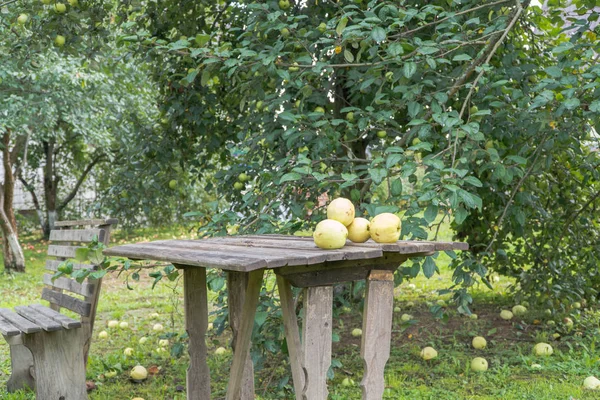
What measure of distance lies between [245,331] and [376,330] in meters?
0.59

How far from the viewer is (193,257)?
1913mm

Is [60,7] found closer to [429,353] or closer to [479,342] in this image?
[429,353]

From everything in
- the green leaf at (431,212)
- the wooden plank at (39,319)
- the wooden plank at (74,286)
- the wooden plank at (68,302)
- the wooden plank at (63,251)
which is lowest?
the wooden plank at (39,319)

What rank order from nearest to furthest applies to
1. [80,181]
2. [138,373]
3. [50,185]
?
[138,373] < [50,185] < [80,181]

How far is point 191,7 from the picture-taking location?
193 inches

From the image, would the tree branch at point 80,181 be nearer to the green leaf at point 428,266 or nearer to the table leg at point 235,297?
the table leg at point 235,297

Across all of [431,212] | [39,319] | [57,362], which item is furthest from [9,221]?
[431,212]

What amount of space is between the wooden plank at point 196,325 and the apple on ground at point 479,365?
1678mm

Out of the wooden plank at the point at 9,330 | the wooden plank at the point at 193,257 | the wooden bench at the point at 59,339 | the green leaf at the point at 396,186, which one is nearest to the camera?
the wooden plank at the point at 193,257

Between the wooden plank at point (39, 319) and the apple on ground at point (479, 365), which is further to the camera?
the apple on ground at point (479, 365)

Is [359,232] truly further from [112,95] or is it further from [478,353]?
[112,95]

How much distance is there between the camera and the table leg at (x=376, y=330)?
6.87 ft

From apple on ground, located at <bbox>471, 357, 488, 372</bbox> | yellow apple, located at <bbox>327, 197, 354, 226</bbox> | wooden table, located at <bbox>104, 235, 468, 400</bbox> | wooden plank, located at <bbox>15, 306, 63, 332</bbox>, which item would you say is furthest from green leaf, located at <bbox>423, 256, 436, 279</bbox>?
wooden plank, located at <bbox>15, 306, 63, 332</bbox>

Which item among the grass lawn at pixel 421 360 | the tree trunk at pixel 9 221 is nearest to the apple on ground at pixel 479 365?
the grass lawn at pixel 421 360
